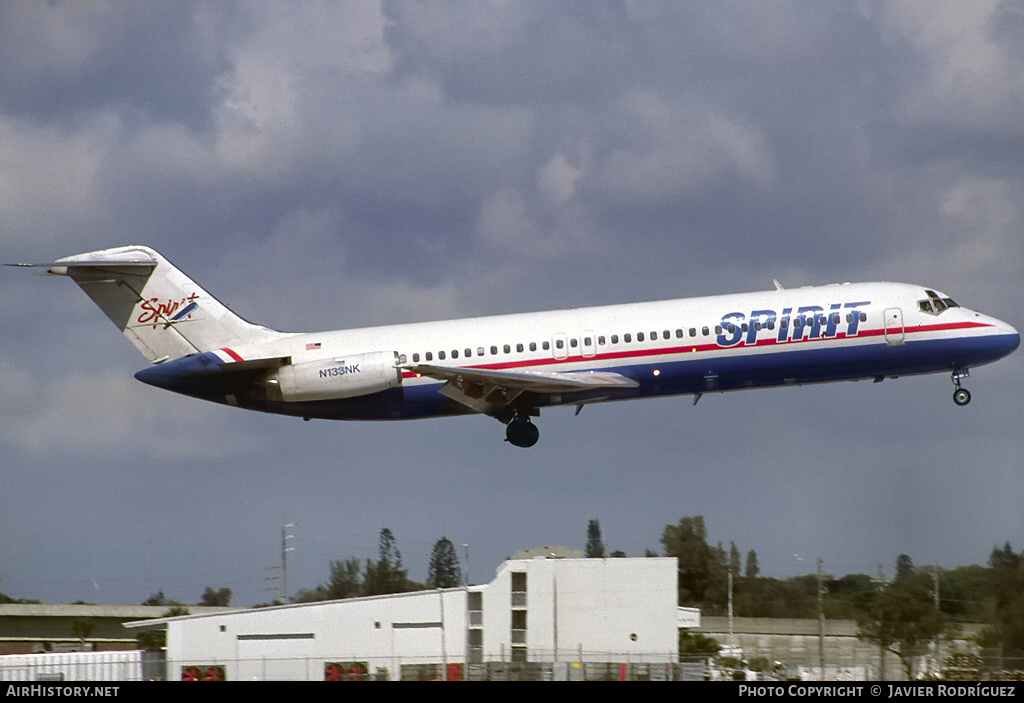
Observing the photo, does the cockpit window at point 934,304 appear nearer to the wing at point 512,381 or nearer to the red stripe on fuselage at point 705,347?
the red stripe on fuselage at point 705,347

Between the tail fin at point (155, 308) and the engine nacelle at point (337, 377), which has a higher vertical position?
the tail fin at point (155, 308)

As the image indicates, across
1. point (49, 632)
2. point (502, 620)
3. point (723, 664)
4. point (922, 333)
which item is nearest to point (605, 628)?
point (502, 620)

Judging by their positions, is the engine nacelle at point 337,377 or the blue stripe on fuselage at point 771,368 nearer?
the blue stripe on fuselage at point 771,368

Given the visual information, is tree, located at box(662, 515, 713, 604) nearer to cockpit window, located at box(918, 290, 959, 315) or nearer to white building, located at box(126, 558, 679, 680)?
white building, located at box(126, 558, 679, 680)

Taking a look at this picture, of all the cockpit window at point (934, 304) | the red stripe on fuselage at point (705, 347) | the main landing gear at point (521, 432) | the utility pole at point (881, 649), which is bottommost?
the utility pole at point (881, 649)

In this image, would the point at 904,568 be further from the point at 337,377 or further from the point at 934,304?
the point at 337,377

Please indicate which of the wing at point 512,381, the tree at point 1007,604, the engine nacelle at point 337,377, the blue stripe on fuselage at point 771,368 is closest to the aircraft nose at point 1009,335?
the blue stripe on fuselage at point 771,368

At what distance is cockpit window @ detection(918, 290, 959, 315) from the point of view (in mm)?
39469

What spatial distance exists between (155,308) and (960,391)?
1010 inches

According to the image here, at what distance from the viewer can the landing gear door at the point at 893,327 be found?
38969 mm

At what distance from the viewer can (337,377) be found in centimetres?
4019

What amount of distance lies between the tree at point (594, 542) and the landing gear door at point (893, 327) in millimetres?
12432

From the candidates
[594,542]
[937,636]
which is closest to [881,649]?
[937,636]
